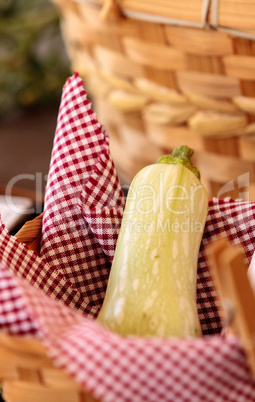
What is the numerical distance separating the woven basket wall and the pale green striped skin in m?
0.22

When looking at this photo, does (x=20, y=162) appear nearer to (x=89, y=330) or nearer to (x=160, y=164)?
(x=160, y=164)

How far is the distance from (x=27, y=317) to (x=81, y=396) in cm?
6

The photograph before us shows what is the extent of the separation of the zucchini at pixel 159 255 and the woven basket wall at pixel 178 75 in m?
0.21

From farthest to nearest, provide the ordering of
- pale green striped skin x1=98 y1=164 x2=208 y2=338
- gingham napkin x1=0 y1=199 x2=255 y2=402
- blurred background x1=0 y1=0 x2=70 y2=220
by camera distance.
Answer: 1. blurred background x1=0 y1=0 x2=70 y2=220
2. pale green striped skin x1=98 y1=164 x2=208 y2=338
3. gingham napkin x1=0 y1=199 x2=255 y2=402

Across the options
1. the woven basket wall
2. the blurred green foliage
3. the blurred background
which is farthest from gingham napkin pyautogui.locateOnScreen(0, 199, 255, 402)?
the blurred green foliage

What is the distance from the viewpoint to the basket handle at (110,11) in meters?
0.70

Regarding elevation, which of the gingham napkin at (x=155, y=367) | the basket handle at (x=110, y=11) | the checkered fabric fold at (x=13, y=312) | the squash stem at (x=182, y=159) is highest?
the basket handle at (x=110, y=11)

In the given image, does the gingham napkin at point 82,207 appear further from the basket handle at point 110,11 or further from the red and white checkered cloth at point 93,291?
the basket handle at point 110,11

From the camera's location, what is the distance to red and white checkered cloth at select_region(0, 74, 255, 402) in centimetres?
32

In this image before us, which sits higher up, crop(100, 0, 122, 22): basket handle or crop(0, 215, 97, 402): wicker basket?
crop(100, 0, 122, 22): basket handle

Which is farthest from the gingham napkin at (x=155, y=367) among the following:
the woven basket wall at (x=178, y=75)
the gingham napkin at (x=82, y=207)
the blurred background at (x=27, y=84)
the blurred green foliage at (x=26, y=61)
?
the blurred green foliage at (x=26, y=61)

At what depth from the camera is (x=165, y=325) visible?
421mm

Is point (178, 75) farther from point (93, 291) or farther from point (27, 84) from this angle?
point (27, 84)

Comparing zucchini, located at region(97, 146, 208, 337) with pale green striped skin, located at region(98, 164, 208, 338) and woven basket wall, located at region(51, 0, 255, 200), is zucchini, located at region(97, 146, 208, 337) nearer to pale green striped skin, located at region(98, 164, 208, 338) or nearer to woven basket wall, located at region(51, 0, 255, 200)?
pale green striped skin, located at region(98, 164, 208, 338)
